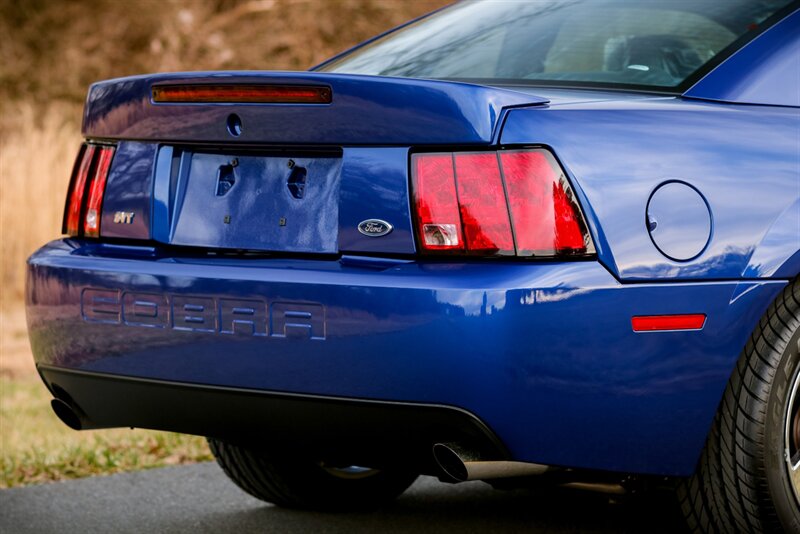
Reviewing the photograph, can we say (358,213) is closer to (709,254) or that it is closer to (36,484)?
(709,254)

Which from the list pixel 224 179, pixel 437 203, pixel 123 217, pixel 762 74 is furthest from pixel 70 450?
pixel 762 74

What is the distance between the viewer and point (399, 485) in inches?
167

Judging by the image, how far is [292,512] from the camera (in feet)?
13.8

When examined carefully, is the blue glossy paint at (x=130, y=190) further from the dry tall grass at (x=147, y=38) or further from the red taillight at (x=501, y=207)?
the dry tall grass at (x=147, y=38)

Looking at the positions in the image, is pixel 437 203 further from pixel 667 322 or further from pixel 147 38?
pixel 147 38

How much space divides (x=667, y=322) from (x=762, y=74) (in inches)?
29.0

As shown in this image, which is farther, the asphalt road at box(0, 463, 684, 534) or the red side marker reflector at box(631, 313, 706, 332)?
the asphalt road at box(0, 463, 684, 534)

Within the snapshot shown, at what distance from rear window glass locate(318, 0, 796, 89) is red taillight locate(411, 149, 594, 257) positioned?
60 centimetres

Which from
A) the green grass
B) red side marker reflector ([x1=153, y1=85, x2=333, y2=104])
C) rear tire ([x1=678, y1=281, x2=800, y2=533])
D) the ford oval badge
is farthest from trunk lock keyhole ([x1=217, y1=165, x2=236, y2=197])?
the green grass

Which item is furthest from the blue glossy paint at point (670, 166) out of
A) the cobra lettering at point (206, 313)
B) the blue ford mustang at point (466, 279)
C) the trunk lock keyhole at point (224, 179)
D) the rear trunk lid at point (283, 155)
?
the trunk lock keyhole at point (224, 179)

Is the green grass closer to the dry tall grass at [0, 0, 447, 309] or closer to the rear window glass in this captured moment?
the rear window glass

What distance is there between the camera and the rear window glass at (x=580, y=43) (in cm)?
345

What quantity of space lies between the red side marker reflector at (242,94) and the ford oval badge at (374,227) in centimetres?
29

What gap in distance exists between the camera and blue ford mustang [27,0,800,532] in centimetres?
278
